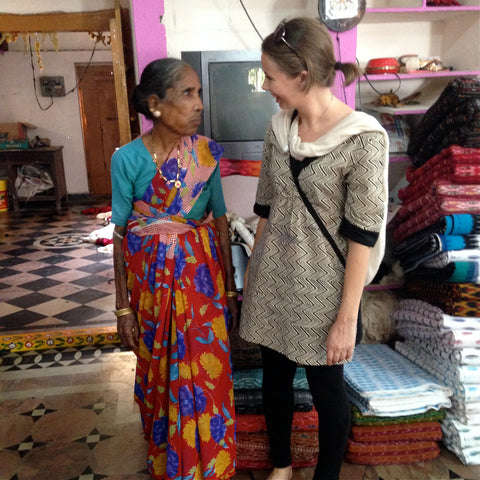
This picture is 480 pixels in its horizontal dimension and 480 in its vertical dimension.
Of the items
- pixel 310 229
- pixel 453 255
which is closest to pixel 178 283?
pixel 310 229

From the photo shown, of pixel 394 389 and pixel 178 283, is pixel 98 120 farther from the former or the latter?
pixel 394 389

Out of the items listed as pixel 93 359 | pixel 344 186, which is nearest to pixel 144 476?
pixel 93 359

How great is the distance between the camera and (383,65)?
2053mm

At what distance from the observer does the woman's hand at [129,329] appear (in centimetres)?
157

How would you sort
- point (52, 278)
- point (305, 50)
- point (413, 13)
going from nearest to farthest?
1. point (305, 50)
2. point (413, 13)
3. point (52, 278)

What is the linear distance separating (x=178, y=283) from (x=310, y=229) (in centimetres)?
50

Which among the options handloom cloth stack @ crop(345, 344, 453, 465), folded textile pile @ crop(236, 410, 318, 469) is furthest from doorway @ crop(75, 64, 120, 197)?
handloom cloth stack @ crop(345, 344, 453, 465)

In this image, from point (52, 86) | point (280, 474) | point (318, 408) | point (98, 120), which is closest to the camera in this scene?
point (318, 408)

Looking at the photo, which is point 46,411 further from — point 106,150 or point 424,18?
point 106,150

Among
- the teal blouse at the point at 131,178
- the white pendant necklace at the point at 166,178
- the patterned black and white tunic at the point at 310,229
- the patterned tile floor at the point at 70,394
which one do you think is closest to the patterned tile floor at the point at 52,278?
the patterned tile floor at the point at 70,394

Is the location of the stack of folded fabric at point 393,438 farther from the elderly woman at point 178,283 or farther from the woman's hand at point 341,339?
the woman's hand at point 341,339

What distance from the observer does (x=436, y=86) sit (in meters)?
2.30

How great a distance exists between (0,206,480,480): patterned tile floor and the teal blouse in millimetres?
1005

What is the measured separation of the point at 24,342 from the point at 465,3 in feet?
9.51
